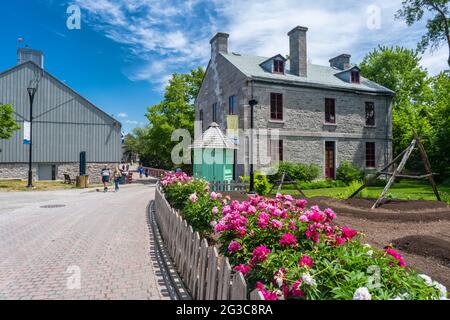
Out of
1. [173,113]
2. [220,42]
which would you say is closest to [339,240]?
[220,42]

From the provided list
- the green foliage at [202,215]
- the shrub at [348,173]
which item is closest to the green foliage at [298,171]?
the shrub at [348,173]

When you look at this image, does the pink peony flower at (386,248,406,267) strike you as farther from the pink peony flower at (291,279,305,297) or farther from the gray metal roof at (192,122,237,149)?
the gray metal roof at (192,122,237,149)

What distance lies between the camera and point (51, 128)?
26.1 m

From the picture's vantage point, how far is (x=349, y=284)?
7.65ft

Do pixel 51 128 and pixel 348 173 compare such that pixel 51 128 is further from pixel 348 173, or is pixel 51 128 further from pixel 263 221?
pixel 263 221

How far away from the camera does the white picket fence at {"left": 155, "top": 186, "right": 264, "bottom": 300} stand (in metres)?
2.85

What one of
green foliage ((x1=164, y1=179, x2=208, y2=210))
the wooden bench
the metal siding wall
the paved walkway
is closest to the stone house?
the metal siding wall

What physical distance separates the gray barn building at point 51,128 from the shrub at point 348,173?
19928 mm

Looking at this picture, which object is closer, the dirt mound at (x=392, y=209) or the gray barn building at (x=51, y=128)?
the dirt mound at (x=392, y=209)

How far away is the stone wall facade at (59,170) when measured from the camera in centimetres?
2483

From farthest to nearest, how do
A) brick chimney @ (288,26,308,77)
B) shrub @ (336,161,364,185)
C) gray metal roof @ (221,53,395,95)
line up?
brick chimney @ (288,26,308,77) → shrub @ (336,161,364,185) → gray metal roof @ (221,53,395,95)

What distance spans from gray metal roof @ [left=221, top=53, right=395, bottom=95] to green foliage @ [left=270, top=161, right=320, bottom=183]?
18.7 feet

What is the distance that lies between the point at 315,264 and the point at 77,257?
519 centimetres

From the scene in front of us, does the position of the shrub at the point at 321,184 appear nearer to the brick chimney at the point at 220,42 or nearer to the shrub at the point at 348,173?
the shrub at the point at 348,173
